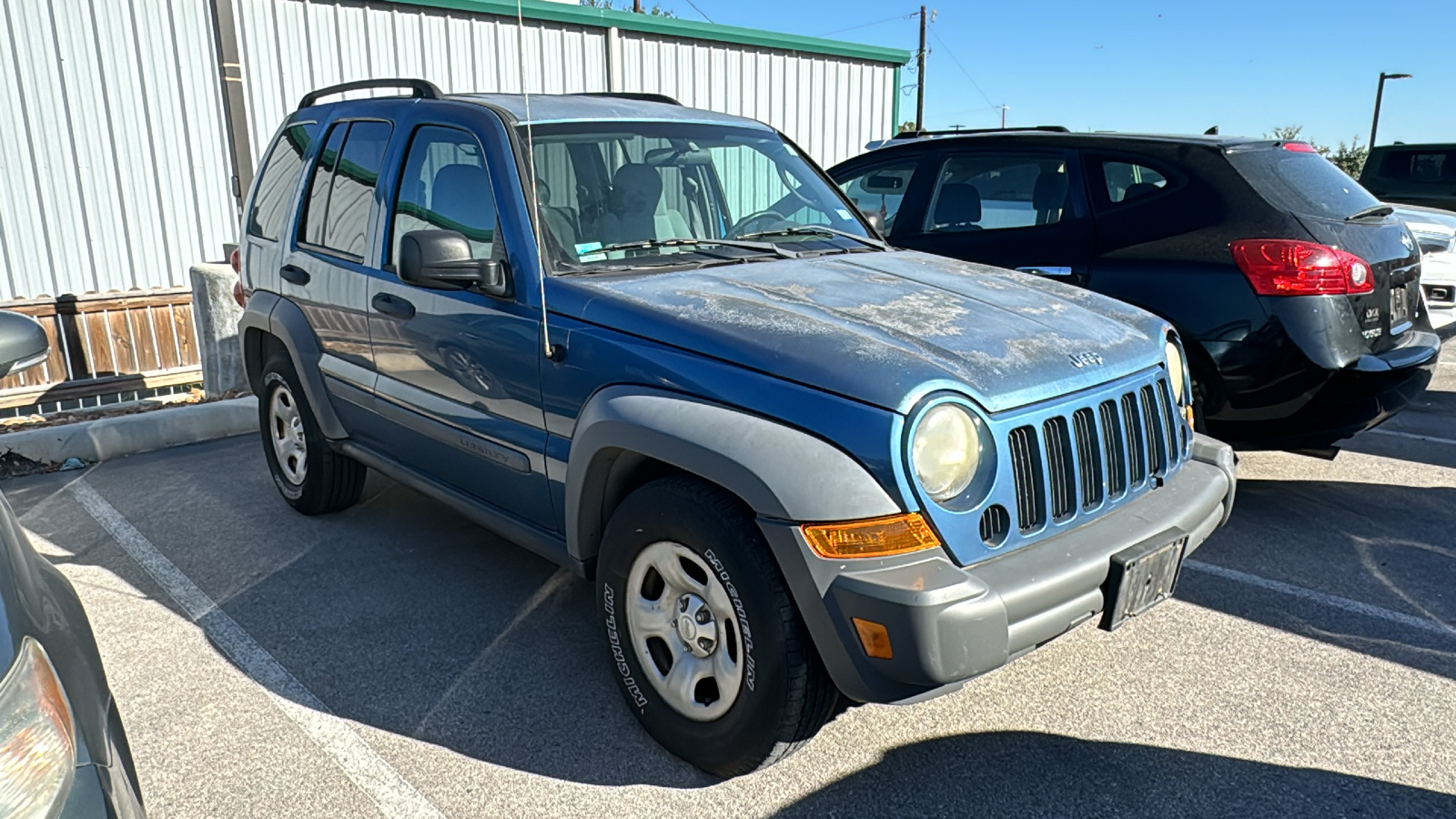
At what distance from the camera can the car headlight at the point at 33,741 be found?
4.76ft

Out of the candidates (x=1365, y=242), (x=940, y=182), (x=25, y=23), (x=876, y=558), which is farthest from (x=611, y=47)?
(x=876, y=558)

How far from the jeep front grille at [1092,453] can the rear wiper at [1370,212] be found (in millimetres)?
2316

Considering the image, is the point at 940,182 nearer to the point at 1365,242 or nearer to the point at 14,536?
the point at 1365,242

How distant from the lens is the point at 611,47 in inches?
456

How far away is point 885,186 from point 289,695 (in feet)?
15.0

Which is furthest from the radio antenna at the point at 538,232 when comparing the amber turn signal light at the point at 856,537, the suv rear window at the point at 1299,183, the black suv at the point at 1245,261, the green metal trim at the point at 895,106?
the green metal trim at the point at 895,106

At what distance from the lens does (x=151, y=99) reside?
9000 mm

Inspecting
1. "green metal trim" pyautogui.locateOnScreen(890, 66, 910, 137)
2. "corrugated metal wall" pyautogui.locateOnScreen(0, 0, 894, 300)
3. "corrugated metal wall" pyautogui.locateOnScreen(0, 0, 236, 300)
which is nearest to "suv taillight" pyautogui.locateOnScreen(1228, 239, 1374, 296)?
"corrugated metal wall" pyautogui.locateOnScreen(0, 0, 894, 300)

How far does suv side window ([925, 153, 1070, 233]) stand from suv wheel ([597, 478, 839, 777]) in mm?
3410

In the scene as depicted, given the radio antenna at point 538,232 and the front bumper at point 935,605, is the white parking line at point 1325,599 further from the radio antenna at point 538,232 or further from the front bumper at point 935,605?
the radio antenna at point 538,232

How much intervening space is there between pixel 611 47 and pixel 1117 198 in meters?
8.03

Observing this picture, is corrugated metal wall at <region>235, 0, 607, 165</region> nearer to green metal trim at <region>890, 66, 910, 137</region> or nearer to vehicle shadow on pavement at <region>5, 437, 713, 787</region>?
green metal trim at <region>890, 66, 910, 137</region>

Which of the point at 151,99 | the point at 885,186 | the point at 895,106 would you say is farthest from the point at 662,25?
the point at 885,186

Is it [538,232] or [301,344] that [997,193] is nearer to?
[538,232]
